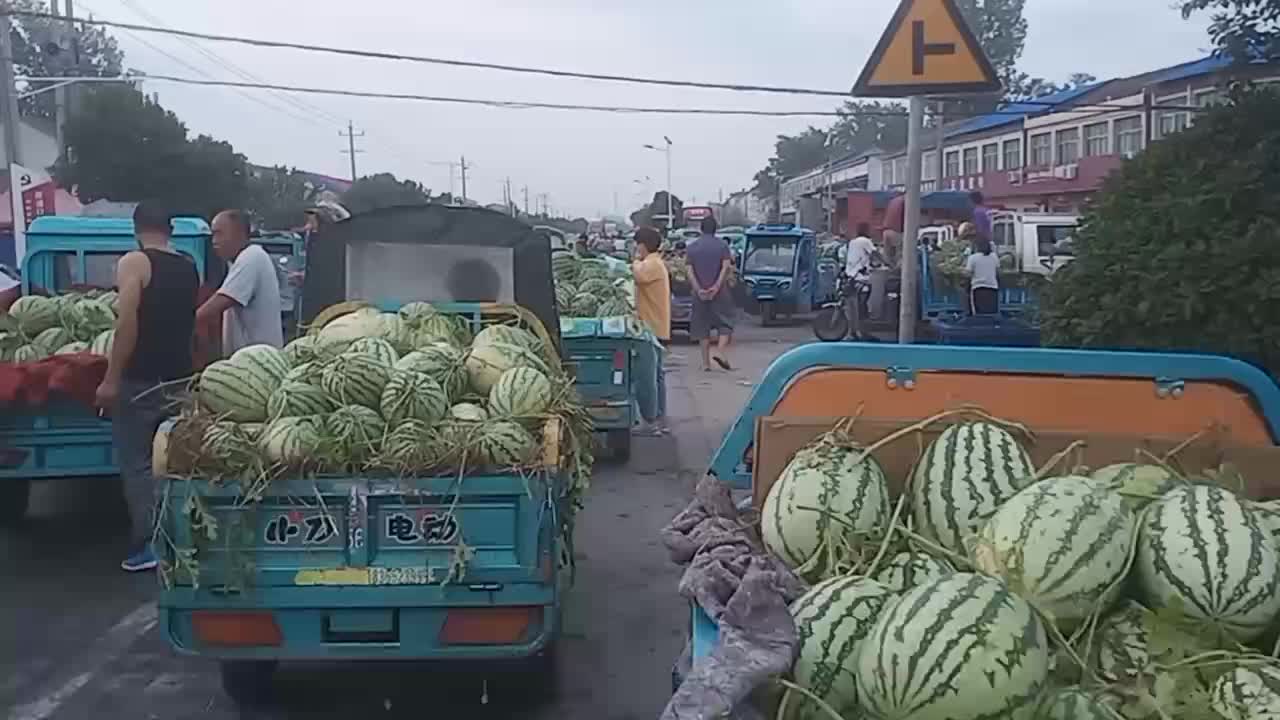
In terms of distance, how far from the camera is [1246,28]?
26.6ft

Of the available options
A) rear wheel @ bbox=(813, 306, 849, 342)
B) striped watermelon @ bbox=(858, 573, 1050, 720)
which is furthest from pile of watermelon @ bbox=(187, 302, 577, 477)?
rear wheel @ bbox=(813, 306, 849, 342)

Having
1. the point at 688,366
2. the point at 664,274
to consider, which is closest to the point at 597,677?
the point at 664,274

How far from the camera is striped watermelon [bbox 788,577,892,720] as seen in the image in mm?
2667

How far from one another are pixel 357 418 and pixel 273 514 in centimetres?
49

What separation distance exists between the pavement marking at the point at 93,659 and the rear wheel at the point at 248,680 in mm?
763

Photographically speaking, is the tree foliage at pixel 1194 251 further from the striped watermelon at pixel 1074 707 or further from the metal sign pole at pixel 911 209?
the striped watermelon at pixel 1074 707

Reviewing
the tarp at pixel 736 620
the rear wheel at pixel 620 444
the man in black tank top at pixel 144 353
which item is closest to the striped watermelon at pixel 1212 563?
the tarp at pixel 736 620

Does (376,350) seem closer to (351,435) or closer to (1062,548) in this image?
(351,435)

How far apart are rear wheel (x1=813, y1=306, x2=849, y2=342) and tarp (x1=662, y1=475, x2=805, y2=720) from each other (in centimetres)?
2111

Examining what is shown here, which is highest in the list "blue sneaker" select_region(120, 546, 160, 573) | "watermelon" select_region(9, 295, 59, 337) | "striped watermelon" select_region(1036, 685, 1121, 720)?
"watermelon" select_region(9, 295, 59, 337)

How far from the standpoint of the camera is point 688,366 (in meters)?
21.4

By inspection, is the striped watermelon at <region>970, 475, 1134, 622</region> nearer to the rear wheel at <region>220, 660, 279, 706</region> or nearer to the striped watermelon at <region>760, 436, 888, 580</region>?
the striped watermelon at <region>760, 436, 888, 580</region>

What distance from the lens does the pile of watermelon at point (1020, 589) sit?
8.38 feet

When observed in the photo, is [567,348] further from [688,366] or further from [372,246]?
[688,366]
